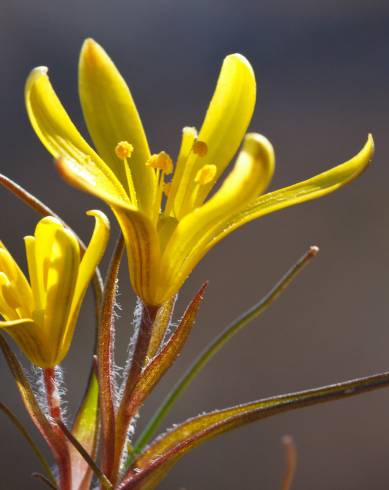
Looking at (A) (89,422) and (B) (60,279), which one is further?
(A) (89,422)

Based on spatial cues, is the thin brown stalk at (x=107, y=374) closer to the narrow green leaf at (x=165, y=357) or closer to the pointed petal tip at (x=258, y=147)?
the narrow green leaf at (x=165, y=357)

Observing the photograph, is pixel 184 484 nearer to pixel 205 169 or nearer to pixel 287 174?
pixel 287 174

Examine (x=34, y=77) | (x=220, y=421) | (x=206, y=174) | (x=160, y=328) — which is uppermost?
(x=34, y=77)

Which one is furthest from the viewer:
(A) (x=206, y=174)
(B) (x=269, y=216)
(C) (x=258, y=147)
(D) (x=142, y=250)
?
(B) (x=269, y=216)

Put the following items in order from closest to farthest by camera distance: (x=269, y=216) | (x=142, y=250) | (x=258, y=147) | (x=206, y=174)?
(x=258, y=147) → (x=142, y=250) → (x=206, y=174) → (x=269, y=216)

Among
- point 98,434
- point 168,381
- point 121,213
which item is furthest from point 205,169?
point 168,381

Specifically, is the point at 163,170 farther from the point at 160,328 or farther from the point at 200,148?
the point at 160,328

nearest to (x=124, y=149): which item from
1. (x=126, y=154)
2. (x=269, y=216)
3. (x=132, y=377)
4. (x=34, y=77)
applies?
(x=126, y=154)
